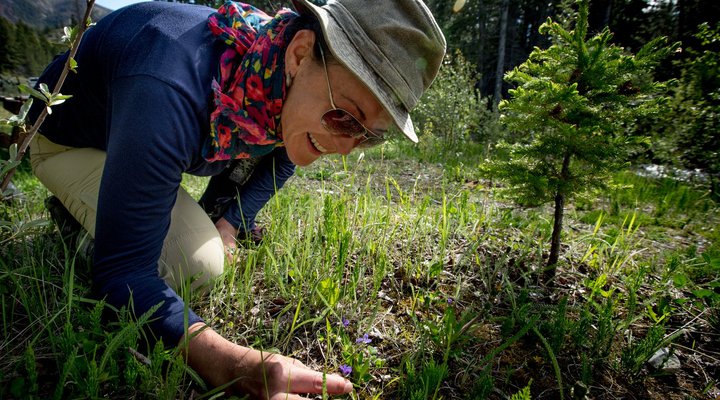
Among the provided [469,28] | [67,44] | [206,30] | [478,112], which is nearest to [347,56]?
[206,30]

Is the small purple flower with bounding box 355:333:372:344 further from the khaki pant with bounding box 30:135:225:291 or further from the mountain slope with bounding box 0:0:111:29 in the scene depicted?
the mountain slope with bounding box 0:0:111:29

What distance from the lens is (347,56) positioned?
1365 millimetres

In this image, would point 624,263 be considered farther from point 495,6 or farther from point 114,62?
point 495,6

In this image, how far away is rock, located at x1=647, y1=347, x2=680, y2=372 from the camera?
1.58m

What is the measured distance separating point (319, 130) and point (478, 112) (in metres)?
9.34

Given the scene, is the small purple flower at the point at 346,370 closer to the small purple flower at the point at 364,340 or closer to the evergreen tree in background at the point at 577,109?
the small purple flower at the point at 364,340

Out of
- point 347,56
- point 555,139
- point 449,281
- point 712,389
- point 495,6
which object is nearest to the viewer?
point 347,56

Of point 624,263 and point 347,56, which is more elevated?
point 347,56

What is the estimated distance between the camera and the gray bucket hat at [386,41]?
1.42 m

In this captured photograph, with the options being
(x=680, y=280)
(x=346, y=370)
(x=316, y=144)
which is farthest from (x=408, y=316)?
(x=680, y=280)

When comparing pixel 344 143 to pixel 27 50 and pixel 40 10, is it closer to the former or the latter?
pixel 27 50

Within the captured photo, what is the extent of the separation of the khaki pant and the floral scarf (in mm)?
568

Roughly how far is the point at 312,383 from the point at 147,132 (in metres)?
1.10

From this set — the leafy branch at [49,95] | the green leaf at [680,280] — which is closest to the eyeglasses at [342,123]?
the leafy branch at [49,95]
